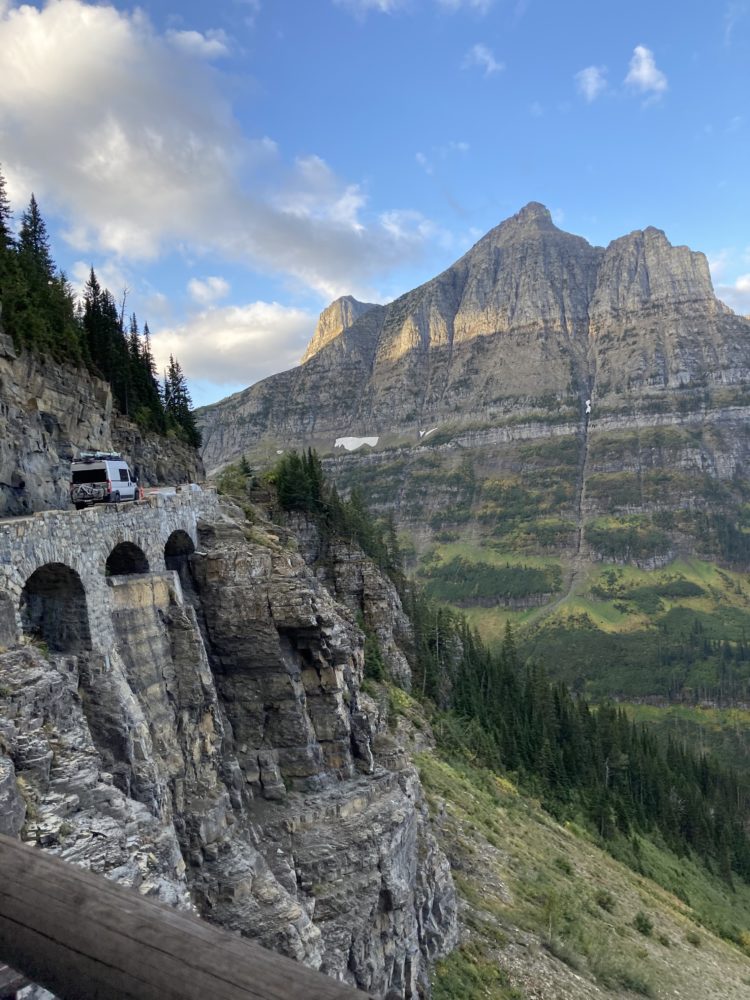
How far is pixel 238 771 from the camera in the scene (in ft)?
66.9

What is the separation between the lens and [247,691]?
74.9 ft

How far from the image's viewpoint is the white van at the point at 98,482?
2283 cm

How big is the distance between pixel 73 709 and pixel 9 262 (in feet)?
115

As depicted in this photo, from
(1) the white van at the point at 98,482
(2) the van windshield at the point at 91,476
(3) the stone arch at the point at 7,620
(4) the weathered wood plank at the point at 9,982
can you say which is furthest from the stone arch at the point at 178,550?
(4) the weathered wood plank at the point at 9,982

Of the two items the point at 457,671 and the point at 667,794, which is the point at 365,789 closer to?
the point at 457,671

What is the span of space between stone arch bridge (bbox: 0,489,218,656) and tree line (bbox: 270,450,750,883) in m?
31.4

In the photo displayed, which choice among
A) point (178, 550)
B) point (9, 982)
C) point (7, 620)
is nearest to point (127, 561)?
point (178, 550)

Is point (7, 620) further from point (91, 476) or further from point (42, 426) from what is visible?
point (42, 426)

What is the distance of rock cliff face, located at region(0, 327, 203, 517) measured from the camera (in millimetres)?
27406

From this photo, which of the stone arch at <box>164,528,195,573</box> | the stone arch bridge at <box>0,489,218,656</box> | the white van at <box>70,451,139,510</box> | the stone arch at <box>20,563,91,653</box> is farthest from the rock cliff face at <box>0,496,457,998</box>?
the white van at <box>70,451,139,510</box>

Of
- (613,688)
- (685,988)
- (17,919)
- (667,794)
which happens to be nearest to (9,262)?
(17,919)

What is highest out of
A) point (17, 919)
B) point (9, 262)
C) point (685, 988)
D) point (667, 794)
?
point (9, 262)

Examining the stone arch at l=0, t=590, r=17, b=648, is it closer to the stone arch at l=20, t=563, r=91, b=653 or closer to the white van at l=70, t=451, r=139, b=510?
the stone arch at l=20, t=563, r=91, b=653

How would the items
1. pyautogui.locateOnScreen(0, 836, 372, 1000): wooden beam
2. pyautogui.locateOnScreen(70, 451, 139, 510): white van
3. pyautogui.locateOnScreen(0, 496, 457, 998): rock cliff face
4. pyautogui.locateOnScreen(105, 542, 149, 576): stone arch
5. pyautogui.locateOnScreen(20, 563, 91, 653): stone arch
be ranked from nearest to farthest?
pyautogui.locateOnScreen(0, 836, 372, 1000): wooden beam, pyautogui.locateOnScreen(0, 496, 457, 998): rock cliff face, pyautogui.locateOnScreen(20, 563, 91, 653): stone arch, pyautogui.locateOnScreen(105, 542, 149, 576): stone arch, pyautogui.locateOnScreen(70, 451, 139, 510): white van
